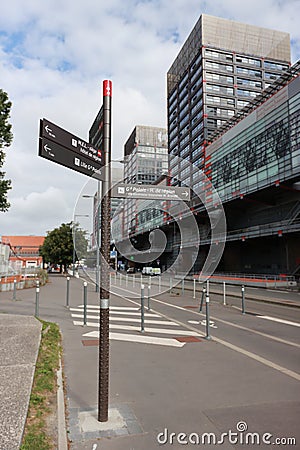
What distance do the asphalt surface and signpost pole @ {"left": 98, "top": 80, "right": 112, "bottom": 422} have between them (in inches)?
14.3

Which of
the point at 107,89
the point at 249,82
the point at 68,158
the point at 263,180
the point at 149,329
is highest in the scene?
the point at 249,82

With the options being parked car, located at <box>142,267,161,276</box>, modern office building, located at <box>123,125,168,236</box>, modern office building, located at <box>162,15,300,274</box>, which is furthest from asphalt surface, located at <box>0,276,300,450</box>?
parked car, located at <box>142,267,161,276</box>

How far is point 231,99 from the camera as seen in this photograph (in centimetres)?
7500

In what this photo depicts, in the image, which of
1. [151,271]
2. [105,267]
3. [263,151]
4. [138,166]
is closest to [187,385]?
[105,267]

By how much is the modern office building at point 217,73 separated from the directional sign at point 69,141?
211ft

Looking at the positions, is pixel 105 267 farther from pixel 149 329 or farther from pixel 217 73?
pixel 217 73

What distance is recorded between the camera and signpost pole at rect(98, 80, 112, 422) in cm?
384

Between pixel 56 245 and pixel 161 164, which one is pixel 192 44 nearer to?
pixel 56 245

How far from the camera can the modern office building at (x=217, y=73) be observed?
72125 mm

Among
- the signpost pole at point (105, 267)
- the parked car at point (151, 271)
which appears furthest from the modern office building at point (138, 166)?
the parked car at point (151, 271)

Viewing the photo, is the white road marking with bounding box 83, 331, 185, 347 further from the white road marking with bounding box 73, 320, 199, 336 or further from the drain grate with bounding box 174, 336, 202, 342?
the white road marking with bounding box 73, 320, 199, 336

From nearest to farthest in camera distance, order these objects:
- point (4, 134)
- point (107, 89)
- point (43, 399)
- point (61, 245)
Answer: point (107, 89) < point (43, 399) < point (4, 134) < point (61, 245)

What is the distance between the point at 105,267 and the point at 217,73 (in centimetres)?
7773

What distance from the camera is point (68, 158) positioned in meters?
3.65
